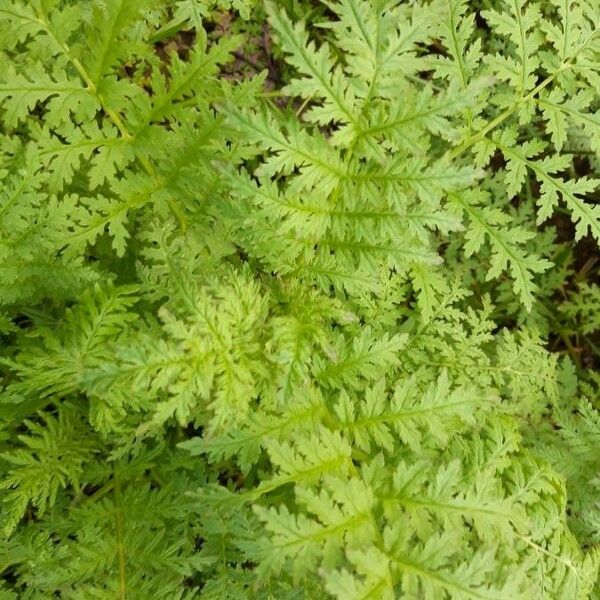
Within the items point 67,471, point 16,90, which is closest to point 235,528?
point 67,471

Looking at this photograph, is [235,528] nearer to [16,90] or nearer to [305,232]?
[305,232]

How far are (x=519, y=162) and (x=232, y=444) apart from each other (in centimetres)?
123

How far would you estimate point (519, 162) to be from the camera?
6.97 ft

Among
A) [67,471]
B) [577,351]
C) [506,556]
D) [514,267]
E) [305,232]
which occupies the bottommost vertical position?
[577,351]

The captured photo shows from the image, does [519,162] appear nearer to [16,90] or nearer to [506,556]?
[506,556]

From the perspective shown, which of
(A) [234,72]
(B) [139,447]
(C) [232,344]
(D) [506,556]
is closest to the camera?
(C) [232,344]

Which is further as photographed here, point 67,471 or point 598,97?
point 598,97

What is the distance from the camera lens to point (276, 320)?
5.82 ft

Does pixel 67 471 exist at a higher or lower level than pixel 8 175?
lower

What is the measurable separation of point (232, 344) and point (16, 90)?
3.00 feet

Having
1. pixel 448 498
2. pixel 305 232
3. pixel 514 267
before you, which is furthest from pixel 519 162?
pixel 448 498

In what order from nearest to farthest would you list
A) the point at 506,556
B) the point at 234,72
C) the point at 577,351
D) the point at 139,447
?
1. the point at 506,556
2. the point at 139,447
3. the point at 234,72
4. the point at 577,351

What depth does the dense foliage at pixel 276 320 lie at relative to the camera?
1.67 meters

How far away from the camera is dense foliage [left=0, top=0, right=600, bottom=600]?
5.47 ft
